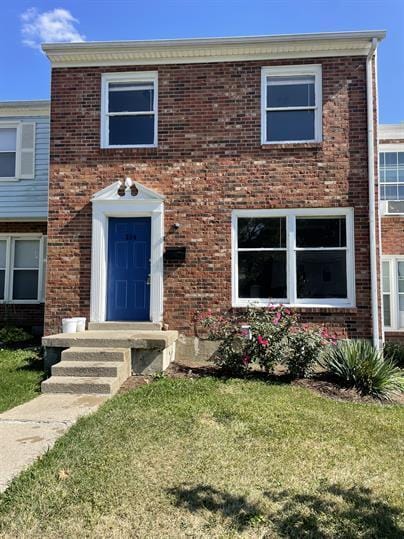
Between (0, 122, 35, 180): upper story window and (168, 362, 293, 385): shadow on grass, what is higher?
(0, 122, 35, 180): upper story window

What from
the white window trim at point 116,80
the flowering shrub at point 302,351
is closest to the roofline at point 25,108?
the white window trim at point 116,80

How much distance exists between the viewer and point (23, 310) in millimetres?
13031

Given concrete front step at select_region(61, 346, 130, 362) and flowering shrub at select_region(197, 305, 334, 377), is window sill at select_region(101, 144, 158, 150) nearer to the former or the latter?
flowering shrub at select_region(197, 305, 334, 377)

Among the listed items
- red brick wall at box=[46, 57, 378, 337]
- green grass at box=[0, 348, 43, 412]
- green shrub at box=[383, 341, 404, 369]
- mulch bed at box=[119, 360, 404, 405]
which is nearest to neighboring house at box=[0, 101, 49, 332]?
green grass at box=[0, 348, 43, 412]

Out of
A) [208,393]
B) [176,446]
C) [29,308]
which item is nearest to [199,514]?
[176,446]

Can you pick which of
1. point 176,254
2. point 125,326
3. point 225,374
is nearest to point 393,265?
point 176,254

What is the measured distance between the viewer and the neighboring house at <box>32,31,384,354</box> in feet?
30.4

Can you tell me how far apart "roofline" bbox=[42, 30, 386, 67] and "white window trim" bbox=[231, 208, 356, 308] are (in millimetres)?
3237

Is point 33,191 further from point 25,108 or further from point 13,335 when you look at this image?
point 13,335

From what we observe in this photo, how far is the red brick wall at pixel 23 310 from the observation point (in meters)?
12.9

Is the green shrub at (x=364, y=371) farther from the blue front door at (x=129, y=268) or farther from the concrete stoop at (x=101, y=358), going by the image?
the blue front door at (x=129, y=268)

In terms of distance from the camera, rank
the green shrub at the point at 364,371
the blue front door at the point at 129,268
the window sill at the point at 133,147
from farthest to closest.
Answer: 1. the window sill at the point at 133,147
2. the blue front door at the point at 129,268
3. the green shrub at the point at 364,371

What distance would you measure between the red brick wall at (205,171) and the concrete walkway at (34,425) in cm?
343

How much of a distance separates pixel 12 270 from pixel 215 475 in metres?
11.1
